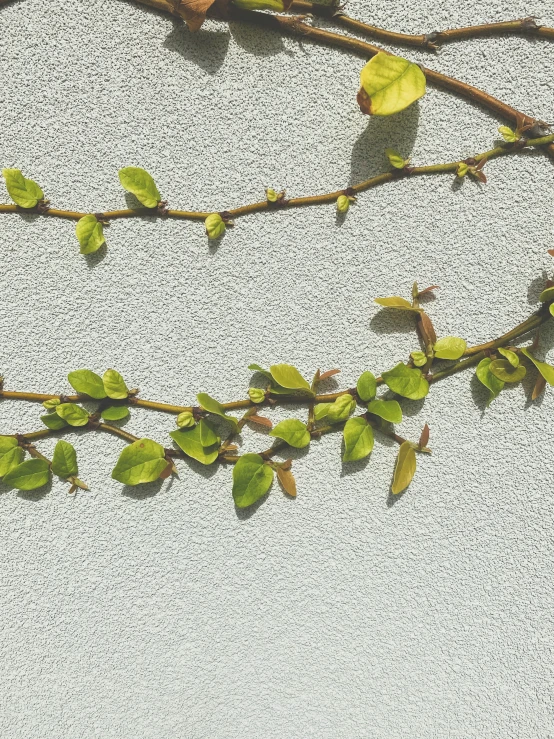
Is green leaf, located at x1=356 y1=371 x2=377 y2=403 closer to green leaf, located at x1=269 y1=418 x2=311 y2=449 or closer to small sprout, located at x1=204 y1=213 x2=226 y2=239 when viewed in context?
green leaf, located at x1=269 y1=418 x2=311 y2=449

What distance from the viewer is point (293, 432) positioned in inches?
20.0

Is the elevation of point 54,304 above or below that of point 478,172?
below

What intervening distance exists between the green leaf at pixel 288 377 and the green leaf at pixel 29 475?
29cm

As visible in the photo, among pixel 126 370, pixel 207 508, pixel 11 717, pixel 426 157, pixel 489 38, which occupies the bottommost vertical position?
pixel 11 717

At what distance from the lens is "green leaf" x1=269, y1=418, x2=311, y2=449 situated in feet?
1.65

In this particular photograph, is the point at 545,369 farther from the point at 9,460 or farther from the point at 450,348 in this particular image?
the point at 9,460

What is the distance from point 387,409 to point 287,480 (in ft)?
0.45

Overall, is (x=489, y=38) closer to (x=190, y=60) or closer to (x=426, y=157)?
(x=426, y=157)

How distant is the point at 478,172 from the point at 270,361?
302 millimetres

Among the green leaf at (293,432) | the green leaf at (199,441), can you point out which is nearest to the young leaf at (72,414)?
the green leaf at (199,441)

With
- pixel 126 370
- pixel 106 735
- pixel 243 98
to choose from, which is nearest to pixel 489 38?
pixel 243 98

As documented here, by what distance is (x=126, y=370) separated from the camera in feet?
1.73

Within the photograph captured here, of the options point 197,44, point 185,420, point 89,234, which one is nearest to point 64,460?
point 185,420

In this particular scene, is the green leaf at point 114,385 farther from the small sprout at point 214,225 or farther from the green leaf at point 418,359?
the green leaf at point 418,359
